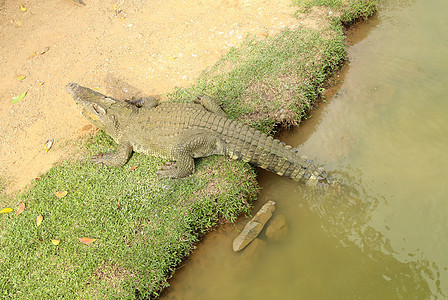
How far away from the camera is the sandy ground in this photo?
562 centimetres

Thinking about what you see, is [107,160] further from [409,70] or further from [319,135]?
[409,70]

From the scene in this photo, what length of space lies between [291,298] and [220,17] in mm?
6010

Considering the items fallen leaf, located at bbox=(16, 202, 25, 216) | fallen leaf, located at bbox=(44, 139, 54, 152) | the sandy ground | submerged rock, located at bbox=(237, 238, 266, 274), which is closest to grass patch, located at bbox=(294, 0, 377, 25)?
the sandy ground

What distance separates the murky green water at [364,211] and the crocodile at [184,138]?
501mm

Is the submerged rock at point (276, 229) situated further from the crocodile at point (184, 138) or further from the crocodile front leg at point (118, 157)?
the crocodile front leg at point (118, 157)

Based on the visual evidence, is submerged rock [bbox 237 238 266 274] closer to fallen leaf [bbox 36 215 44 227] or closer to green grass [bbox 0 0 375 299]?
green grass [bbox 0 0 375 299]

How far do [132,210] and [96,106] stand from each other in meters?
2.05

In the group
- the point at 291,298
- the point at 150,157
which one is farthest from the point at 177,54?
the point at 291,298

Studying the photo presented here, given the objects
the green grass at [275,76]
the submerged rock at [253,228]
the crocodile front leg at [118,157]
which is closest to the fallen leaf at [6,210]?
the crocodile front leg at [118,157]

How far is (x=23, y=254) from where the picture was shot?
14.1 feet

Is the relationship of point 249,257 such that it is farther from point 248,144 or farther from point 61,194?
point 61,194

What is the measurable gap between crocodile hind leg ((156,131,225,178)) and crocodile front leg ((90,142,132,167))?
2.29ft

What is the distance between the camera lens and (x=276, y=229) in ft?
14.5

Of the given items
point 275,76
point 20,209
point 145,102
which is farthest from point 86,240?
point 275,76
